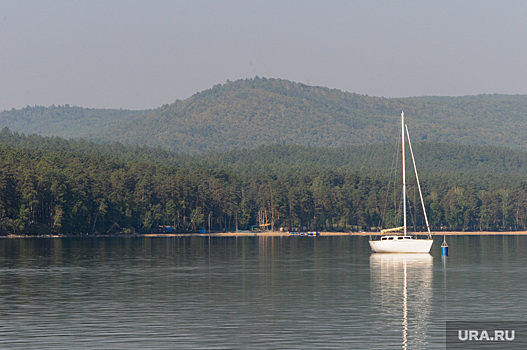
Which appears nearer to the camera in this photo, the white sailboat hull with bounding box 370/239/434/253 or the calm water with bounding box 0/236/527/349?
the calm water with bounding box 0/236/527/349

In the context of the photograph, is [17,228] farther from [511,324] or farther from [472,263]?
[511,324]

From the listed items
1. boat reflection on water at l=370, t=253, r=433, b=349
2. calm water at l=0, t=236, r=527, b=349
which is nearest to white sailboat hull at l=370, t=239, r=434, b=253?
boat reflection on water at l=370, t=253, r=433, b=349

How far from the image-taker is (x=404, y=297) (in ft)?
212

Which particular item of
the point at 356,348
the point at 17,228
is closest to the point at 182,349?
the point at 356,348

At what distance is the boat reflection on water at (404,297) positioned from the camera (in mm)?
47031

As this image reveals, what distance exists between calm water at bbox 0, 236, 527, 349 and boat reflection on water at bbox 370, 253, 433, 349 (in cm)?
11

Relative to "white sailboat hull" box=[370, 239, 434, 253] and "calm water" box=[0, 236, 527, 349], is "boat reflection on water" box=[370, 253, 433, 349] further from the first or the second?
"white sailboat hull" box=[370, 239, 434, 253]

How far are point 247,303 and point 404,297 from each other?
13318mm

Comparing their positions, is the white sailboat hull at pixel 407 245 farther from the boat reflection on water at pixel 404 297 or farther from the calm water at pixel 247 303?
the calm water at pixel 247 303

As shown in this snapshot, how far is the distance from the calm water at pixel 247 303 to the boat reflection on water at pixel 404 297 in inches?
4.1

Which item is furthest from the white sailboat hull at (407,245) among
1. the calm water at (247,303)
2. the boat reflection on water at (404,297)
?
the calm water at (247,303)

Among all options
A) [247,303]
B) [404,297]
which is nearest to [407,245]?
[404,297]

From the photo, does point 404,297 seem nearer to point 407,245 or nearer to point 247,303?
point 247,303

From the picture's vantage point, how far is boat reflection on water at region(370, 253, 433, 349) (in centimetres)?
4703
